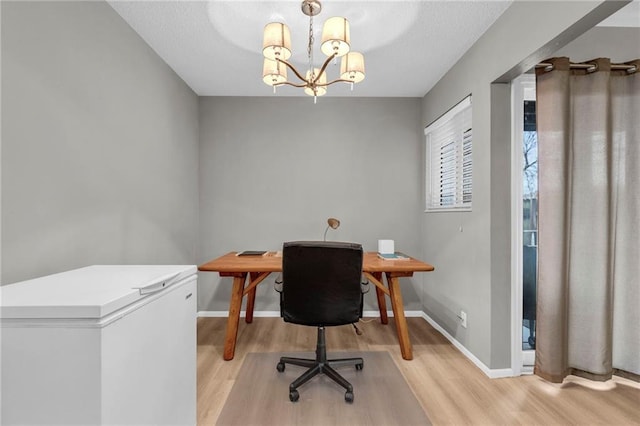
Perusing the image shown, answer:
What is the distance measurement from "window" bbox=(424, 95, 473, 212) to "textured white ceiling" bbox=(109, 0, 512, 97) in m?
0.48

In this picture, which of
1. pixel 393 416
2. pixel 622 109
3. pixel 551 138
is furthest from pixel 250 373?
pixel 622 109

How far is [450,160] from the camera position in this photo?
2.92 m

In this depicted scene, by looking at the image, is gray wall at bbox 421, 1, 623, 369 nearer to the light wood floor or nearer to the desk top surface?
the light wood floor

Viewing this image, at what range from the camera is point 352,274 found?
1875 mm

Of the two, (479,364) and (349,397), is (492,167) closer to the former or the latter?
(479,364)

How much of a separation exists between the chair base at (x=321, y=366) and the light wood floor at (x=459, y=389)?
392 millimetres

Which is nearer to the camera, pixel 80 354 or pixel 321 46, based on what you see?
pixel 80 354

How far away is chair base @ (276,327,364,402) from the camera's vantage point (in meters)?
1.88

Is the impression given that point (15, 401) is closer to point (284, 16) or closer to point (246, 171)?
point (284, 16)

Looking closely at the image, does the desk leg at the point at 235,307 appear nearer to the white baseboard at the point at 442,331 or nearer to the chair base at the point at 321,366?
the chair base at the point at 321,366

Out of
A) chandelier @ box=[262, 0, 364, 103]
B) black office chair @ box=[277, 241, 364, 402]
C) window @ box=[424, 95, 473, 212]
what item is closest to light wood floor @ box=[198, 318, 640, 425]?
black office chair @ box=[277, 241, 364, 402]

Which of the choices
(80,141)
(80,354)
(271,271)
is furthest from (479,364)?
(80,141)

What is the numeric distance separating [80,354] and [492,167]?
2419mm

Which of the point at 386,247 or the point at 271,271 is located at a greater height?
the point at 386,247
